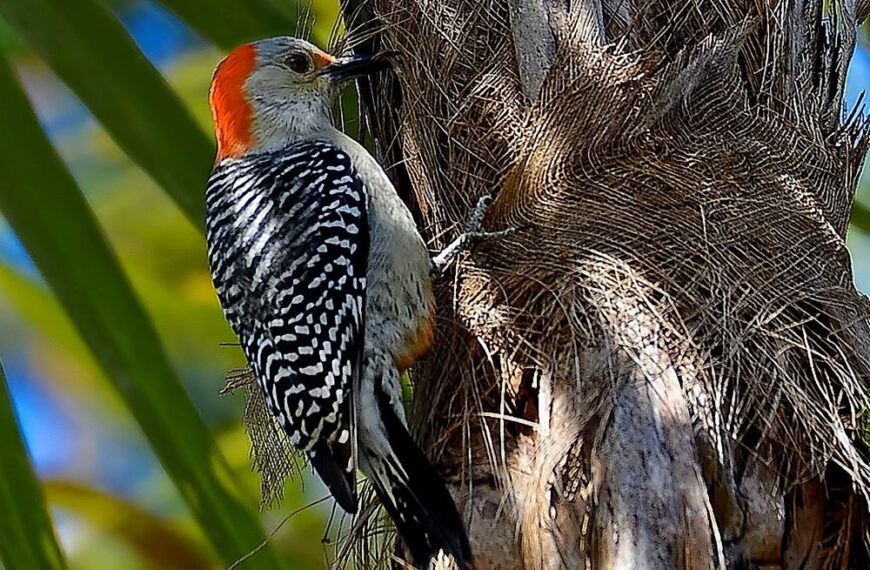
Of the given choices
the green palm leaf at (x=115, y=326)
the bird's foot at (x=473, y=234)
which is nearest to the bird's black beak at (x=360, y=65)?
the bird's foot at (x=473, y=234)

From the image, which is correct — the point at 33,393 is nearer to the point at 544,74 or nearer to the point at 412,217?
the point at 412,217

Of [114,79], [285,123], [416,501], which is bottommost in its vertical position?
[416,501]

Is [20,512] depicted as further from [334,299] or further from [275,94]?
[275,94]

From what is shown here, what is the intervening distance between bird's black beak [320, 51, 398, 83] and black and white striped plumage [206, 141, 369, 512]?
0.50ft

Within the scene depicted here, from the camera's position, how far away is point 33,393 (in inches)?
200

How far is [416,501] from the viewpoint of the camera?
1832 mm

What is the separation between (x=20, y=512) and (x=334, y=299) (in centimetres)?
67

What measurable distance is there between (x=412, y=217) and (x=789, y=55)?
76 cm

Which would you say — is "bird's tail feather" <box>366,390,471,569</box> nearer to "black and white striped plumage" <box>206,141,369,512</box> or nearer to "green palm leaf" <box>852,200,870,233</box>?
"black and white striped plumage" <box>206,141,369,512</box>

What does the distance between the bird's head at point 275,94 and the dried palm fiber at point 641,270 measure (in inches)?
8.4

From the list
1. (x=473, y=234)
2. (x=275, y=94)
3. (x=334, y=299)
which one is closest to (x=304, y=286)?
(x=334, y=299)

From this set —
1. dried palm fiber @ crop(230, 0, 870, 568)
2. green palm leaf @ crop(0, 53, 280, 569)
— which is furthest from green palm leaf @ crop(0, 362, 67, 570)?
dried palm fiber @ crop(230, 0, 870, 568)

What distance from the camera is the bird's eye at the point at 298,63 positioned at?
8.32ft

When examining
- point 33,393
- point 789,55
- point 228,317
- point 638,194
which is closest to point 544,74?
point 638,194
